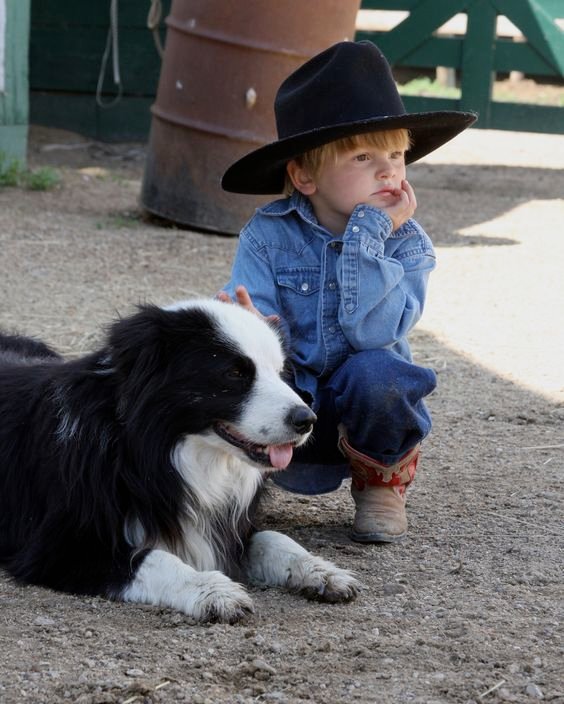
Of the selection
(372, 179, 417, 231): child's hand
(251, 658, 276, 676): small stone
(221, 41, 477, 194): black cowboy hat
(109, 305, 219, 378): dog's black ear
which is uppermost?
(221, 41, 477, 194): black cowboy hat

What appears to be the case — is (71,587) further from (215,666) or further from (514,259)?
(514,259)

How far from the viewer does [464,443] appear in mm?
4445

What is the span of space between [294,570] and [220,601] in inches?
12.6

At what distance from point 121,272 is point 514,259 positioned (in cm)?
247

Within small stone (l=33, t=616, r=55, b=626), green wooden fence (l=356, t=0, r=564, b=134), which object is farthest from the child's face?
green wooden fence (l=356, t=0, r=564, b=134)

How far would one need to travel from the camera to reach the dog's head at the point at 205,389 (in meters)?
2.93

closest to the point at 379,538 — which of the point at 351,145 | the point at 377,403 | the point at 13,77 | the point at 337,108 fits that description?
the point at 377,403

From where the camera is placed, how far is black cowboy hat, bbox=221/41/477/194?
3447 millimetres

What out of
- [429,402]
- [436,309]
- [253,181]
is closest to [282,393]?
[253,181]

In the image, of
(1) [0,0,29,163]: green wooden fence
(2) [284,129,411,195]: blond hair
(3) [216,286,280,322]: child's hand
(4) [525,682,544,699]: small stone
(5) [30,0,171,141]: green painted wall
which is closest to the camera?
(4) [525,682,544,699]: small stone

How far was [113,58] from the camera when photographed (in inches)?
419

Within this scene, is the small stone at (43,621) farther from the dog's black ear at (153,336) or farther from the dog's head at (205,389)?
the dog's black ear at (153,336)

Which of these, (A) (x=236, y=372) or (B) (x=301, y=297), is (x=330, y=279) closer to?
(B) (x=301, y=297)

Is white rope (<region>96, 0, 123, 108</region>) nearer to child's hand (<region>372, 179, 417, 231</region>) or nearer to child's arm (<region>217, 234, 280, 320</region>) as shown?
child's arm (<region>217, 234, 280, 320</region>)
